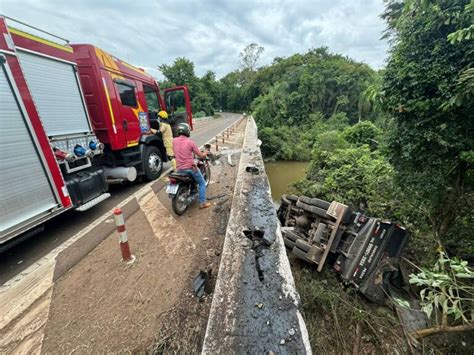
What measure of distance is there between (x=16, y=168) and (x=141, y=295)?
2.23 m

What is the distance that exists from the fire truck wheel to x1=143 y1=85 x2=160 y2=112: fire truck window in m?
1.30

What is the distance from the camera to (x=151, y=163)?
18.6 feet

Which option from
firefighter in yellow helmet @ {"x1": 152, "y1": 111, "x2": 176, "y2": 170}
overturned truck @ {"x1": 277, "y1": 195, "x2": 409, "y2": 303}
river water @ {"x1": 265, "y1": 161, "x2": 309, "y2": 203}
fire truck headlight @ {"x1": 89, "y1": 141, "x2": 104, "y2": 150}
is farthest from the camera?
river water @ {"x1": 265, "y1": 161, "x2": 309, "y2": 203}

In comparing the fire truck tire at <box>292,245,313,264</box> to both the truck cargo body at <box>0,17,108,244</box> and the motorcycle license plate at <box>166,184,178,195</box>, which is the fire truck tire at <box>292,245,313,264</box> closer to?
the motorcycle license plate at <box>166,184,178,195</box>

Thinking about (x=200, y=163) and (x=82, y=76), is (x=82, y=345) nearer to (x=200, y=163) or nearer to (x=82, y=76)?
(x=200, y=163)

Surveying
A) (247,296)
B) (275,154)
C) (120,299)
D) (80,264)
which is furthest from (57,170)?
(275,154)

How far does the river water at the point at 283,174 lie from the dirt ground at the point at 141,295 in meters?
4.97

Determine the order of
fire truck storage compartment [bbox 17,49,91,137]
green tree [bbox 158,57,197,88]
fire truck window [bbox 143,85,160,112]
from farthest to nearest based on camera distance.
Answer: green tree [bbox 158,57,197,88]
fire truck window [bbox 143,85,160,112]
fire truck storage compartment [bbox 17,49,91,137]

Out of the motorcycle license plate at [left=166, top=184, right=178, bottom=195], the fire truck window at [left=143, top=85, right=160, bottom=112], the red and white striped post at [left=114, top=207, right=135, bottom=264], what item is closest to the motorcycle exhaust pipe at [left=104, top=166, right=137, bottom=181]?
the motorcycle license plate at [left=166, top=184, right=178, bottom=195]

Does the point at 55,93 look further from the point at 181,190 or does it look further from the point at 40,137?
the point at 181,190

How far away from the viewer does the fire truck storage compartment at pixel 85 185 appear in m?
3.41

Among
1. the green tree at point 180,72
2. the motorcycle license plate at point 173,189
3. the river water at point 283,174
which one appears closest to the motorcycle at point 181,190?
the motorcycle license plate at point 173,189

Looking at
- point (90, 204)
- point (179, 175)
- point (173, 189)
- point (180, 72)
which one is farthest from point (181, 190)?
point (180, 72)

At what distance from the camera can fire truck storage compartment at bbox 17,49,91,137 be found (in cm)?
291
